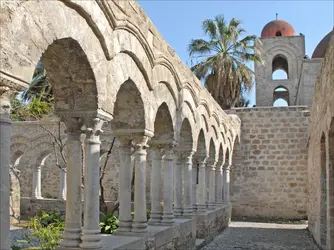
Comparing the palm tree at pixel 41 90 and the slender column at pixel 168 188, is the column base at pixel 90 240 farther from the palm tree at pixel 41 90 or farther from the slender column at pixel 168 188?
the slender column at pixel 168 188

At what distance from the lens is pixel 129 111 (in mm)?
6703

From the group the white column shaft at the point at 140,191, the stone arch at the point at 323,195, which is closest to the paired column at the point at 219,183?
the stone arch at the point at 323,195

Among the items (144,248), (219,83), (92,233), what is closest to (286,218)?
(219,83)

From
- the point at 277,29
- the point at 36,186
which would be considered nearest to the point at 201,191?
the point at 36,186

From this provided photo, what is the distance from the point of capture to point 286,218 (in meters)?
16.7

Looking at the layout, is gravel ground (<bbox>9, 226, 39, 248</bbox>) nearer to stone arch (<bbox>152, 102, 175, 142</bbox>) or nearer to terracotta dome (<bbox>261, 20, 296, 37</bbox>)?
stone arch (<bbox>152, 102, 175, 142</bbox>)

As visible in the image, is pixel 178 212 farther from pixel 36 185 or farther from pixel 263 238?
pixel 36 185

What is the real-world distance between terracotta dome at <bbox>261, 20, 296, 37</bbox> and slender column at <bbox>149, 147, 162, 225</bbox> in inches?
958

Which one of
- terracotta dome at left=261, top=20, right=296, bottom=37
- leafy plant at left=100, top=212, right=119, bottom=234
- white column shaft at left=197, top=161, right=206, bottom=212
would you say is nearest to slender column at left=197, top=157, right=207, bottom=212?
white column shaft at left=197, top=161, right=206, bottom=212

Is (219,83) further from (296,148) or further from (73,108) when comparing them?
(73,108)

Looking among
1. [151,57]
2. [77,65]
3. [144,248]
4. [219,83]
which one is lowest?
[144,248]

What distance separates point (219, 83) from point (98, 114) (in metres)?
16.0

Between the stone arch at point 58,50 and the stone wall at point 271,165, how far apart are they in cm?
1262

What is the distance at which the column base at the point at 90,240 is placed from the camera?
16.1 ft
